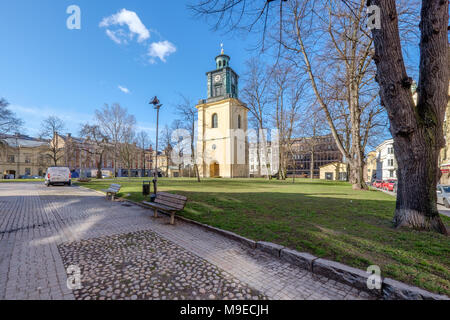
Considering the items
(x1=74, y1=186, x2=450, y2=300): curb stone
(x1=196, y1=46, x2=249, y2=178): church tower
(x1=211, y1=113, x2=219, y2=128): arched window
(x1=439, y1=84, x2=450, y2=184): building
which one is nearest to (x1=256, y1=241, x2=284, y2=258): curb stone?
(x1=74, y1=186, x2=450, y2=300): curb stone

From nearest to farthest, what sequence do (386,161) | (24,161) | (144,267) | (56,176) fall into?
(144,267) → (56,176) → (24,161) → (386,161)

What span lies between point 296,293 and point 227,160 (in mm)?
35020

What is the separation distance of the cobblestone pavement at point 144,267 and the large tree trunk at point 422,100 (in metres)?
3.78

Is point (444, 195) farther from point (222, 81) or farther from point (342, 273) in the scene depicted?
point (222, 81)

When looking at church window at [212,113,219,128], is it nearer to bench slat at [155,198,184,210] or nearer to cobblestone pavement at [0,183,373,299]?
bench slat at [155,198,184,210]

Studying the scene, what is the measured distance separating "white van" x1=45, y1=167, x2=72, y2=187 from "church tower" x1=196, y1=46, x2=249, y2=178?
2169cm

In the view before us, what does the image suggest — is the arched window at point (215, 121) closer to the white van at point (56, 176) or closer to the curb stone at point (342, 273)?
the white van at point (56, 176)

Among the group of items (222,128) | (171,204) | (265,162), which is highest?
(222,128)

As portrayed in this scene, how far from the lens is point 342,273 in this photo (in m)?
2.81

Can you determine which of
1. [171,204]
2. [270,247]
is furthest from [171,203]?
[270,247]

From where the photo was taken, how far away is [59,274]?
297cm

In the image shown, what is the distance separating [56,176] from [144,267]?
65.5ft

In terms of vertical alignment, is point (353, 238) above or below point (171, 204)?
below
